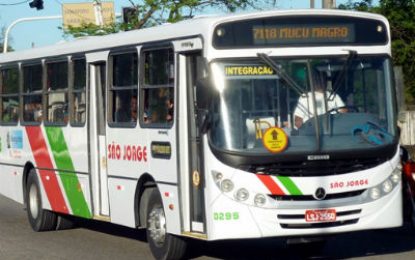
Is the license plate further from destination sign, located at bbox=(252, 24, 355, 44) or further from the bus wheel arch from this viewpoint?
the bus wheel arch

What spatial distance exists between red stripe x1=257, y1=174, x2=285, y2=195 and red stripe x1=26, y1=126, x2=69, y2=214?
5.57 metres

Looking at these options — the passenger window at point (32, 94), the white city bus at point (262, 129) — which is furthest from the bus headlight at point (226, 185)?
the passenger window at point (32, 94)

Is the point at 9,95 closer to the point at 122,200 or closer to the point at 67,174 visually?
the point at 67,174

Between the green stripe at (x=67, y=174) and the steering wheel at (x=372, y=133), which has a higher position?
the steering wheel at (x=372, y=133)

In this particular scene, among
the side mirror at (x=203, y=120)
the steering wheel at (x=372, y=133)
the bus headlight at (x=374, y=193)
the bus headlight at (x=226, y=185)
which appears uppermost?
the side mirror at (x=203, y=120)

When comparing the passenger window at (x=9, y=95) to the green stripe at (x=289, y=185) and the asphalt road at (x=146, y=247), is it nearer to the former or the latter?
the asphalt road at (x=146, y=247)

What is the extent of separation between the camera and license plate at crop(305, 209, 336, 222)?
12.2m

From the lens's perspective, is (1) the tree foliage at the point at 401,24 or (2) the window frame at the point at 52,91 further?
(1) the tree foliage at the point at 401,24

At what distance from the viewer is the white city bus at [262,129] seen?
12164mm

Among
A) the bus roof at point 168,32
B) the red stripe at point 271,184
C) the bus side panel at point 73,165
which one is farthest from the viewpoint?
the bus side panel at point 73,165

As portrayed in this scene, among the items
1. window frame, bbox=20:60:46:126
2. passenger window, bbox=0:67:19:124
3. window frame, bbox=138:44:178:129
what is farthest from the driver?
passenger window, bbox=0:67:19:124

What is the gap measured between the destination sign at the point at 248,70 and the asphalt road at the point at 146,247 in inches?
105

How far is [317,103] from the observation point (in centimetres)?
1240

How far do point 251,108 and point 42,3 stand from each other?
2680 centimetres
